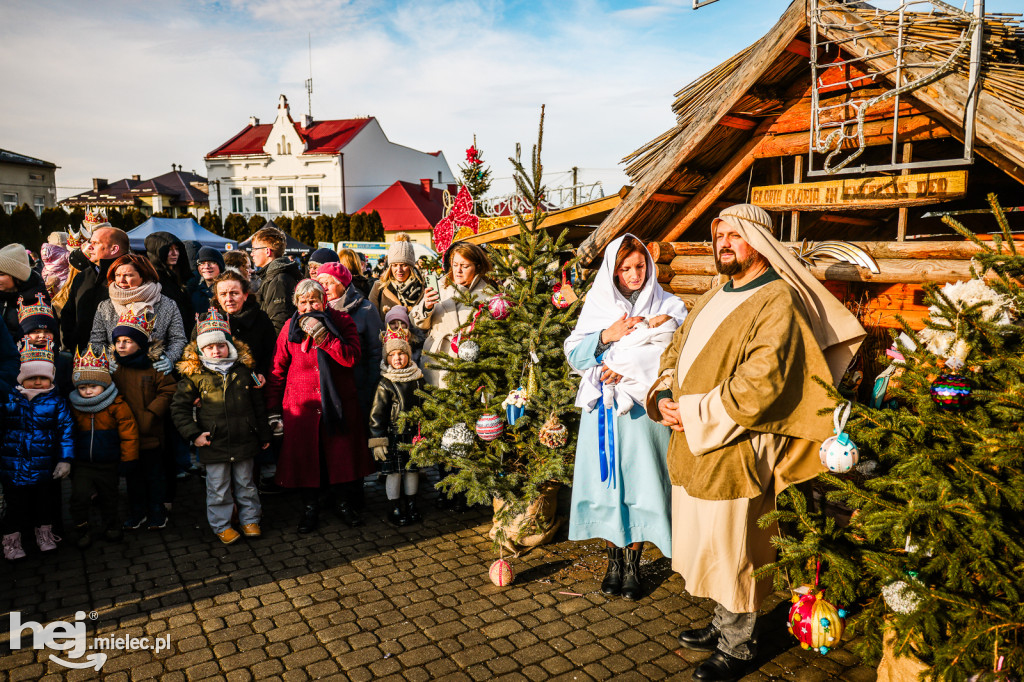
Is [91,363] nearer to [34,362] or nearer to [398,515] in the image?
[34,362]

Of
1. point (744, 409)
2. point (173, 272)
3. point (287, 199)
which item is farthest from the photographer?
point (287, 199)

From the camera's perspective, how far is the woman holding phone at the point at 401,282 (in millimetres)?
6613

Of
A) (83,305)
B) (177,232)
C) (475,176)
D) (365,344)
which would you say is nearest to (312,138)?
(177,232)

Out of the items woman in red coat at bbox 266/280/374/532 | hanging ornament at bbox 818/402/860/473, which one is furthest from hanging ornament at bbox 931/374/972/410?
woman in red coat at bbox 266/280/374/532

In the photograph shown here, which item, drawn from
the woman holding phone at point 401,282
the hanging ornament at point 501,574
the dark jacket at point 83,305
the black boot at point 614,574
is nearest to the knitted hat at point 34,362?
the dark jacket at point 83,305

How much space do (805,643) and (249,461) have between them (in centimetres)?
418

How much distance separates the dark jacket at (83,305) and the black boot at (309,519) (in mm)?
2703

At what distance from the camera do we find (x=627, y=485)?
4246 millimetres

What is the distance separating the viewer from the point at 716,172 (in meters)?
6.11

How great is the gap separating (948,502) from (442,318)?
13.1ft

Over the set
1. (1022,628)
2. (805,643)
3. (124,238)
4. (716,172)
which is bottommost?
(805,643)

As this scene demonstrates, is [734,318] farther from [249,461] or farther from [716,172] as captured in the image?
[249,461]

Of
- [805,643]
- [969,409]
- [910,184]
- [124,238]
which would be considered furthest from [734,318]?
[124,238]

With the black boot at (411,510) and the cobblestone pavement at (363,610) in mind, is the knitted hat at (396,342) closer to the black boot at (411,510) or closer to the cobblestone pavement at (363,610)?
the black boot at (411,510)
